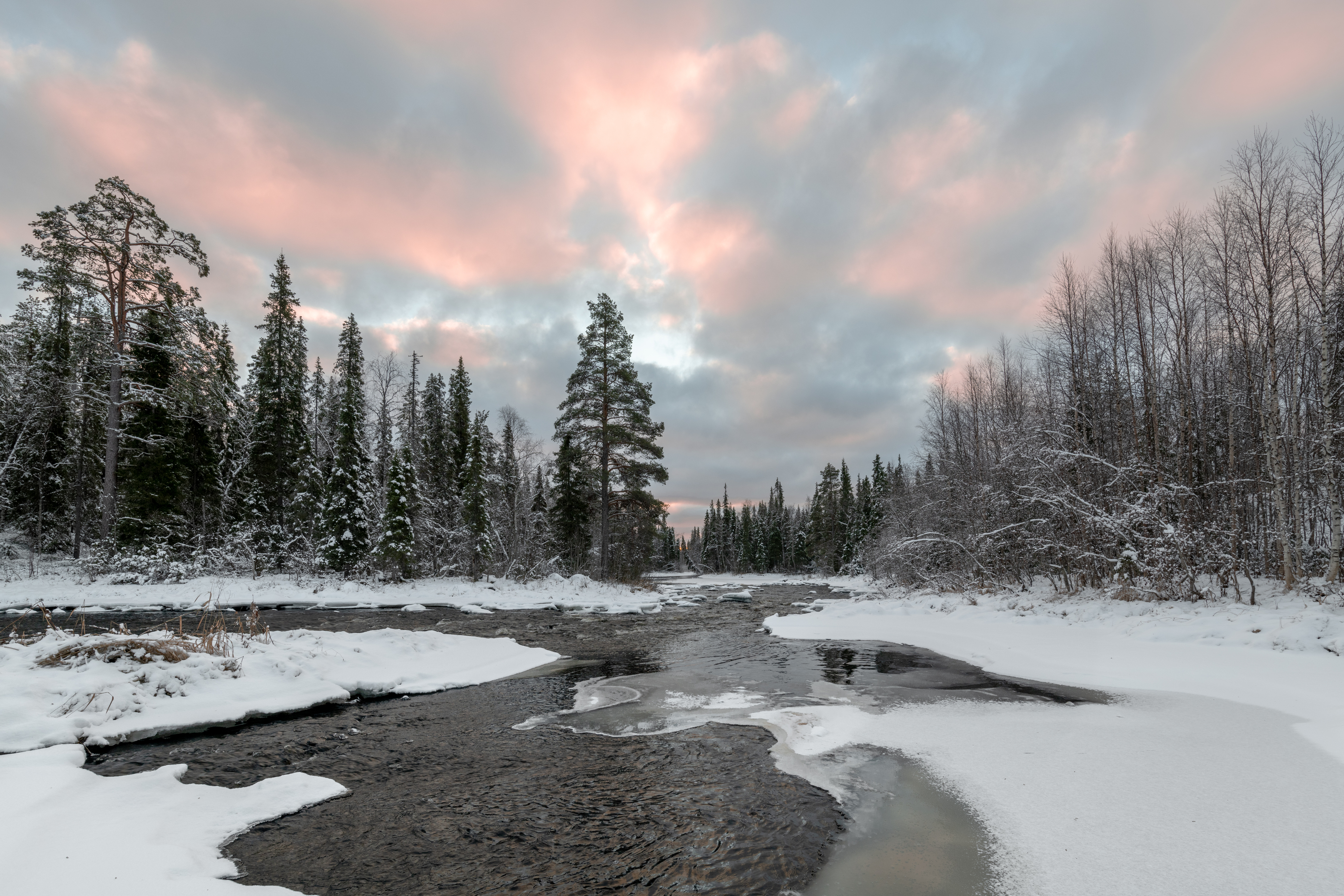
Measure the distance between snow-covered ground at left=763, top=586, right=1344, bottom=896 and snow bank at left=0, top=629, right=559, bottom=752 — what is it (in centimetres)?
601

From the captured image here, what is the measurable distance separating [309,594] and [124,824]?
1982 centimetres

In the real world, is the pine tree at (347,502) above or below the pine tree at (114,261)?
below

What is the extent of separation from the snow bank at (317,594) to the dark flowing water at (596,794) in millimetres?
11585

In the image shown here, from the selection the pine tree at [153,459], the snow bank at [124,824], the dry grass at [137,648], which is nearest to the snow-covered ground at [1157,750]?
the snow bank at [124,824]

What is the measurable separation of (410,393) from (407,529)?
1691 centimetres

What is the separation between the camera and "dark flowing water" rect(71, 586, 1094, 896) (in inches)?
132

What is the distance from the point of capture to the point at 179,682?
6.38 meters

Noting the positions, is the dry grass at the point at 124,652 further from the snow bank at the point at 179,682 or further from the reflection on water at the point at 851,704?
the reflection on water at the point at 851,704

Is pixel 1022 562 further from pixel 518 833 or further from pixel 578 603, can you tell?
pixel 518 833

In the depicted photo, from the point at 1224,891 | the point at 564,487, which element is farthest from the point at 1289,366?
the point at 564,487

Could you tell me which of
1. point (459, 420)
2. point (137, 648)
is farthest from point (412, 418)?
point (137, 648)

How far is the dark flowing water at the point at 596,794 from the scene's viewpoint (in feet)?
11.0

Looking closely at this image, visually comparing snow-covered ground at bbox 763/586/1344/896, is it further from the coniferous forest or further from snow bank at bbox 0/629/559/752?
the coniferous forest

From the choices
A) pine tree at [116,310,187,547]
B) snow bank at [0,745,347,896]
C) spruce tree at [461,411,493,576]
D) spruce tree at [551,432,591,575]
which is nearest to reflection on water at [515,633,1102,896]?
snow bank at [0,745,347,896]
